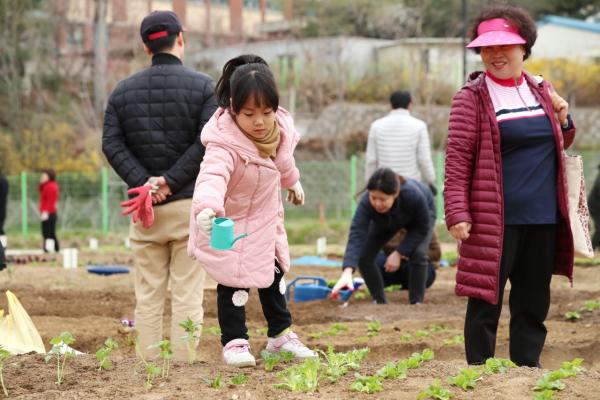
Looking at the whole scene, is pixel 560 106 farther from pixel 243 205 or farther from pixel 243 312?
pixel 243 312

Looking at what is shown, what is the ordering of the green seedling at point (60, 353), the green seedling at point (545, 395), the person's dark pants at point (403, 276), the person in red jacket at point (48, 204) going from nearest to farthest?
the green seedling at point (545, 395)
the green seedling at point (60, 353)
the person's dark pants at point (403, 276)
the person in red jacket at point (48, 204)

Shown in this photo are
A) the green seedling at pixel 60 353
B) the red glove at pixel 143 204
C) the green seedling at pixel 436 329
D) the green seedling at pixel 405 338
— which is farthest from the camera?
the green seedling at pixel 436 329

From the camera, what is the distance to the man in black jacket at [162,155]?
579cm

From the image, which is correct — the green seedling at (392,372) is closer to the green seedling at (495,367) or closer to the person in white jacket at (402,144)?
the green seedling at (495,367)

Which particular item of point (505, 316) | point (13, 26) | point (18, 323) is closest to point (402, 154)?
point (505, 316)

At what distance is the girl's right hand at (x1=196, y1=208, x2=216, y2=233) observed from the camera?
444 cm

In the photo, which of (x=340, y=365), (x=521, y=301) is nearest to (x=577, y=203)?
(x=521, y=301)

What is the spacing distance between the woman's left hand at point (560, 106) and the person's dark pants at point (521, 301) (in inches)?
21.6

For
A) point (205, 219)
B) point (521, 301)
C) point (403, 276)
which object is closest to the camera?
point (205, 219)

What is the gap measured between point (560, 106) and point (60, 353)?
2.71m

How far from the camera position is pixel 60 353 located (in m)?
5.06

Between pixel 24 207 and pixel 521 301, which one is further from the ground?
pixel 521 301

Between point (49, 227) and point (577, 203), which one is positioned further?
point (49, 227)

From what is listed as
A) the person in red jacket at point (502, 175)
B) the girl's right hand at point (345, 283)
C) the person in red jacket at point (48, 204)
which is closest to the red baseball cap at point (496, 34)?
the person in red jacket at point (502, 175)
